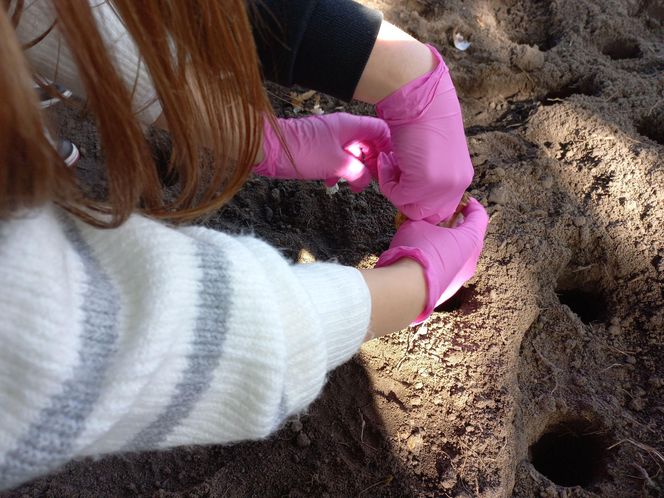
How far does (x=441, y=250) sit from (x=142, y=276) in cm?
60

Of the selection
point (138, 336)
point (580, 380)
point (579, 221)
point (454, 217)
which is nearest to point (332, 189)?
point (454, 217)

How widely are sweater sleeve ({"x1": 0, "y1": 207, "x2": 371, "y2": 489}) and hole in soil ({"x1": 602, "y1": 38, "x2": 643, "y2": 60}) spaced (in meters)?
1.44

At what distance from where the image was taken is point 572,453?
3.85 ft

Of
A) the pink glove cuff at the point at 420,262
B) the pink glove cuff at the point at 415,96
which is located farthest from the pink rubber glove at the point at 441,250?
the pink glove cuff at the point at 415,96

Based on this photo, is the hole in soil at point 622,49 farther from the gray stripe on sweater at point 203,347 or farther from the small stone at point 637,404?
the gray stripe on sweater at point 203,347

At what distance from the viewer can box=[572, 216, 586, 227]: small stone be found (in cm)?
131

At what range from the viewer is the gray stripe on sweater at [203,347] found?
0.61m

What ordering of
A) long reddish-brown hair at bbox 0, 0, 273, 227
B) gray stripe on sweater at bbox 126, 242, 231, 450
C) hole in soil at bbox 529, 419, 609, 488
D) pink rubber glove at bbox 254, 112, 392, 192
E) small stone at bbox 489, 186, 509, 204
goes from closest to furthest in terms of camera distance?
long reddish-brown hair at bbox 0, 0, 273, 227, gray stripe on sweater at bbox 126, 242, 231, 450, hole in soil at bbox 529, 419, 609, 488, pink rubber glove at bbox 254, 112, 392, 192, small stone at bbox 489, 186, 509, 204

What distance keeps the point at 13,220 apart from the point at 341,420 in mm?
736

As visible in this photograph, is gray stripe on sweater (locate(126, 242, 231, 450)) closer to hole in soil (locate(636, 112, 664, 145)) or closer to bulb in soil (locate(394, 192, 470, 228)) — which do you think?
bulb in soil (locate(394, 192, 470, 228))

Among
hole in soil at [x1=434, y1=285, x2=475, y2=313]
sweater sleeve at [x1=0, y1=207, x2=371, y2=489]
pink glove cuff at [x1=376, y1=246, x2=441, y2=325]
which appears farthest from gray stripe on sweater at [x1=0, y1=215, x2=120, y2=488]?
hole in soil at [x1=434, y1=285, x2=475, y2=313]

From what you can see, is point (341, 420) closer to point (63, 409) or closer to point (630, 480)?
point (630, 480)

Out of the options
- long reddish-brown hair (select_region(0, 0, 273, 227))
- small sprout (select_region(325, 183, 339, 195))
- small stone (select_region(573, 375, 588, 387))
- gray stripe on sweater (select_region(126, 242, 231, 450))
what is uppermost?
long reddish-brown hair (select_region(0, 0, 273, 227))

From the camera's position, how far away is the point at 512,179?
4.54ft
